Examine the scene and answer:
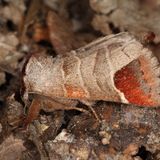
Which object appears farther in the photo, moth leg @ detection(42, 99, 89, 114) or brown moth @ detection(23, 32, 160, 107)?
moth leg @ detection(42, 99, 89, 114)

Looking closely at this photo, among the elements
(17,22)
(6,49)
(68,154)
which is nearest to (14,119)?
(68,154)

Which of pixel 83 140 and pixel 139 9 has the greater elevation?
pixel 139 9

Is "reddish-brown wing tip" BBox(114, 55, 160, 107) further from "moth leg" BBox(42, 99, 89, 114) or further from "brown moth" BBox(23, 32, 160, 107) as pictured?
"moth leg" BBox(42, 99, 89, 114)

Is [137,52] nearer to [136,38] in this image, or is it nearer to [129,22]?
[136,38]

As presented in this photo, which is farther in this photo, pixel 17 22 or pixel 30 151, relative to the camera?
pixel 17 22

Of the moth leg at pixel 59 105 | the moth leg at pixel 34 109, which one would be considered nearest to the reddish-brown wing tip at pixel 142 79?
the moth leg at pixel 59 105

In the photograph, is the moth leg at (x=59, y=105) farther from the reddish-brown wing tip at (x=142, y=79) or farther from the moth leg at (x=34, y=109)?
the reddish-brown wing tip at (x=142, y=79)

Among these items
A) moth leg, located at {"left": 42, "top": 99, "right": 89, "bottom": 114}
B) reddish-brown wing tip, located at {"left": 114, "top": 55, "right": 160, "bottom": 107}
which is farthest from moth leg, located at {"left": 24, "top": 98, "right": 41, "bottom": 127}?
reddish-brown wing tip, located at {"left": 114, "top": 55, "right": 160, "bottom": 107}

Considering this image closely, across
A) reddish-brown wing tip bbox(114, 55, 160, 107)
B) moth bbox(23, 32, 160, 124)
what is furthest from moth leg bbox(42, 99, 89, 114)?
reddish-brown wing tip bbox(114, 55, 160, 107)
